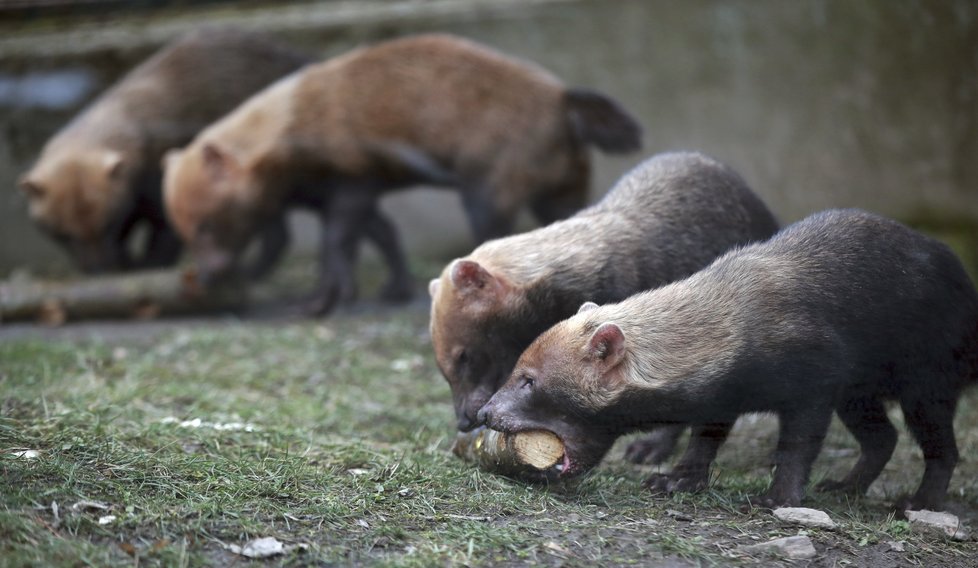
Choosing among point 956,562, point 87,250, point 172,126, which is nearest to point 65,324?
point 87,250

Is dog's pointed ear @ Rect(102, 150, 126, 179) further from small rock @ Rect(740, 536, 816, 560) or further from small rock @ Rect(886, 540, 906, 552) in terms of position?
small rock @ Rect(886, 540, 906, 552)

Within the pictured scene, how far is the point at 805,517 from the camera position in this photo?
3838 millimetres

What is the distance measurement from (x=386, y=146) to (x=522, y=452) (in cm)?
430

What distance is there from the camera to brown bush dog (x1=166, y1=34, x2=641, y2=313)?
736 centimetres

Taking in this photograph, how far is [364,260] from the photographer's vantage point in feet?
32.7

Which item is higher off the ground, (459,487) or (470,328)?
(470,328)

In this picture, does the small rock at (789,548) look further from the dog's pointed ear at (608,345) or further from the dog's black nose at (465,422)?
the dog's black nose at (465,422)

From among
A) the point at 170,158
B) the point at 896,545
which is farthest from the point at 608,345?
the point at 170,158

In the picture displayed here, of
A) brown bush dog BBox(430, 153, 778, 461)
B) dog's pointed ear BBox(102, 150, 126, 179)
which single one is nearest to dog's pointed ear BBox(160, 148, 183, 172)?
dog's pointed ear BBox(102, 150, 126, 179)

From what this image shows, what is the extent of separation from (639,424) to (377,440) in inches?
57.0

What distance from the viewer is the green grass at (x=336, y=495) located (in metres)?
3.29

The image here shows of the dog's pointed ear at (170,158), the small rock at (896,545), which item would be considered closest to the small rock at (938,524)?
the small rock at (896,545)

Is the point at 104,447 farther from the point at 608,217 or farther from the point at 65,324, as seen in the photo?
the point at 65,324

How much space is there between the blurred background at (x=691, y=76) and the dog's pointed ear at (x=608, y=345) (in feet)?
12.1
